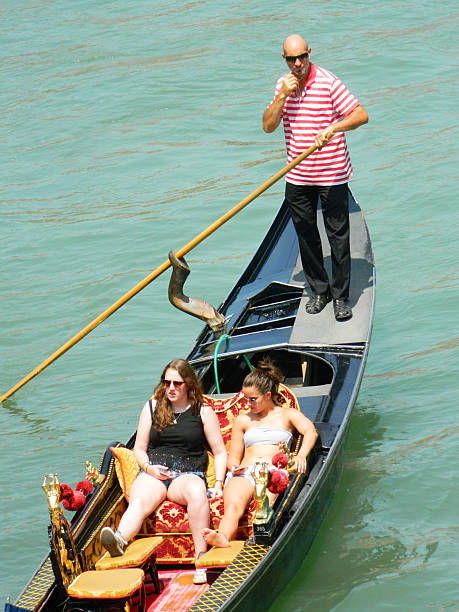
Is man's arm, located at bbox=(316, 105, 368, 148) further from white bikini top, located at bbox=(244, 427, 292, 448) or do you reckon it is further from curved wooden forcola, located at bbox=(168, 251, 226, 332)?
white bikini top, located at bbox=(244, 427, 292, 448)

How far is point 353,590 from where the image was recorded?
3.89 meters

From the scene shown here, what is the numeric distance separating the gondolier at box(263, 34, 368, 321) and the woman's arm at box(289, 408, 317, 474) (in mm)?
1013

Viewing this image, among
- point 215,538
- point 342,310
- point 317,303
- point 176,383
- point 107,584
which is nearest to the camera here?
point 107,584

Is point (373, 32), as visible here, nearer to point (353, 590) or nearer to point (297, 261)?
point (297, 261)

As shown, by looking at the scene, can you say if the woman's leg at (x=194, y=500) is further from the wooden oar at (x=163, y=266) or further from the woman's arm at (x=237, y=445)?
the wooden oar at (x=163, y=266)

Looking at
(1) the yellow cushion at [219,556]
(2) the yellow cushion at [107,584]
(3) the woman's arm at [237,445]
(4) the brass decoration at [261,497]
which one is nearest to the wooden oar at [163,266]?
(3) the woman's arm at [237,445]

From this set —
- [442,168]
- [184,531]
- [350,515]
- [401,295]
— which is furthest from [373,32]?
[184,531]

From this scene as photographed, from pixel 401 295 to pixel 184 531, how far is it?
330 centimetres

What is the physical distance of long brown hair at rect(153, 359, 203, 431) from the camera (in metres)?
3.77

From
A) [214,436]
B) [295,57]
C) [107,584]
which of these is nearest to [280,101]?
[295,57]

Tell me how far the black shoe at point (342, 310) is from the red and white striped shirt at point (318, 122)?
0.61 m

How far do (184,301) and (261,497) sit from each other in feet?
5.14

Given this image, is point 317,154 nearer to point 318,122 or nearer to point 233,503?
point 318,122

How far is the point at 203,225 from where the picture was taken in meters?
8.07
